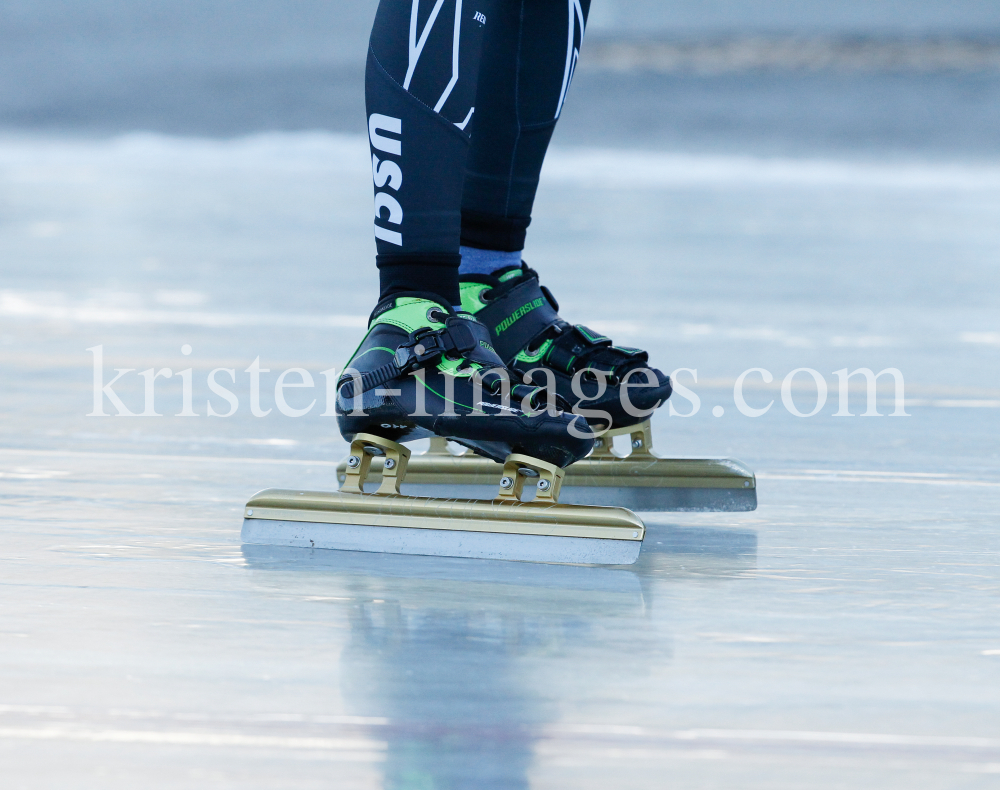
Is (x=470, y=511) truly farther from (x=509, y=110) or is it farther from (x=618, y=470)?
(x=509, y=110)

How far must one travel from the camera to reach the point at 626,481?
1153 mm

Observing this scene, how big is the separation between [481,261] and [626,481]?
0.26 metres

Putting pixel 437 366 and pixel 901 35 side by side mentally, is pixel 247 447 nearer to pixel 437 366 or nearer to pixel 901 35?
pixel 437 366

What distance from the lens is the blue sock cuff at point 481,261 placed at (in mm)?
1216

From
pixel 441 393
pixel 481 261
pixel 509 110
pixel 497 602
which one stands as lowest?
pixel 497 602

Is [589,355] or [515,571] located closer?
[515,571]

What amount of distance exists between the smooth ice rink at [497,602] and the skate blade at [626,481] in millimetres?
39

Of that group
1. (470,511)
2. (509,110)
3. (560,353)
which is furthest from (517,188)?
(470,511)

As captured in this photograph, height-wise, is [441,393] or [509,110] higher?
[509,110]

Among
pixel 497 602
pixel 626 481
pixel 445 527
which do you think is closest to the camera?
pixel 497 602

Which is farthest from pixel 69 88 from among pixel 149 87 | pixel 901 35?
pixel 901 35

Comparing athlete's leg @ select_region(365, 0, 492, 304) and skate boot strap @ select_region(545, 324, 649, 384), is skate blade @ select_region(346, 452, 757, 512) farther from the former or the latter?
athlete's leg @ select_region(365, 0, 492, 304)

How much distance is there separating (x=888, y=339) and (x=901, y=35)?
20.1 m

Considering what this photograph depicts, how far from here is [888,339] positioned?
231cm
